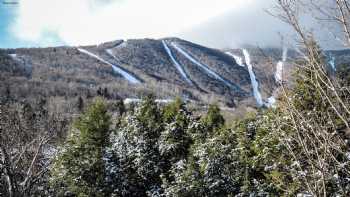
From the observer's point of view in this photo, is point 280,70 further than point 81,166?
A: No

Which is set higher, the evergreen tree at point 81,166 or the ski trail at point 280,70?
the ski trail at point 280,70

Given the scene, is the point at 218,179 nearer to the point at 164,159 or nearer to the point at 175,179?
the point at 175,179

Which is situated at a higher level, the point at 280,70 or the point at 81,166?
the point at 280,70

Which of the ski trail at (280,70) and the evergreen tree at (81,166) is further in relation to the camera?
the evergreen tree at (81,166)

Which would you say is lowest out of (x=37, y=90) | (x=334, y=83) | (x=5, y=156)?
(x=37, y=90)

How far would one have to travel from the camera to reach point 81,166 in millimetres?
30406

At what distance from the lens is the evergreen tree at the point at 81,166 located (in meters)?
29.8

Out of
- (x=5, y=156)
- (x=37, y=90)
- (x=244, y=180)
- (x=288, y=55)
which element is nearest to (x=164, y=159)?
(x=244, y=180)

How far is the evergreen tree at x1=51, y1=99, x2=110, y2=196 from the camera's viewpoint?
29.8 metres

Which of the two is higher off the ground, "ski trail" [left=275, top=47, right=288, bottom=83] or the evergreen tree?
"ski trail" [left=275, top=47, right=288, bottom=83]

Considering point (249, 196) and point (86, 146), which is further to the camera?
point (86, 146)

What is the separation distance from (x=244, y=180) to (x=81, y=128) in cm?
1063

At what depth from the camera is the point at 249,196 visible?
2589cm

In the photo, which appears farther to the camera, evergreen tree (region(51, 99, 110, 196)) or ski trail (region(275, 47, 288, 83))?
evergreen tree (region(51, 99, 110, 196))
